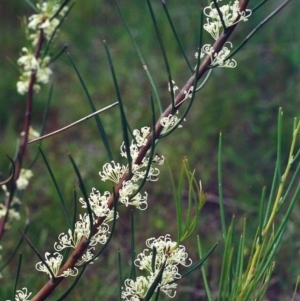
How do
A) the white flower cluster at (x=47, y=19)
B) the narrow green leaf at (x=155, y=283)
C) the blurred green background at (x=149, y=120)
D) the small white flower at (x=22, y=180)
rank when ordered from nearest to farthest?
Answer: the narrow green leaf at (x=155, y=283), the white flower cluster at (x=47, y=19), the small white flower at (x=22, y=180), the blurred green background at (x=149, y=120)

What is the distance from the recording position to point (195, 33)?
2.23 meters

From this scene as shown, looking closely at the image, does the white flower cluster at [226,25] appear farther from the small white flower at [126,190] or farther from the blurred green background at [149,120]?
the blurred green background at [149,120]

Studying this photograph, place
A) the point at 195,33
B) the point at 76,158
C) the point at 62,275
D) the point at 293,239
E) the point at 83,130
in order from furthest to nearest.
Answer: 1. the point at 195,33
2. the point at 83,130
3. the point at 76,158
4. the point at 293,239
5. the point at 62,275

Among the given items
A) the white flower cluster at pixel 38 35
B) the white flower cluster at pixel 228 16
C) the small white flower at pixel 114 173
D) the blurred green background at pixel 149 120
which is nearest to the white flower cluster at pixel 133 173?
the small white flower at pixel 114 173

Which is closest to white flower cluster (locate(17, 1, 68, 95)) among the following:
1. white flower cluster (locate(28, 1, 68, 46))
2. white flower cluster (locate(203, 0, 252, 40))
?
white flower cluster (locate(28, 1, 68, 46))

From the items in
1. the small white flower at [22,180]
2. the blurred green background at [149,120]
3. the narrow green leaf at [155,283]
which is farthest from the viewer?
the blurred green background at [149,120]

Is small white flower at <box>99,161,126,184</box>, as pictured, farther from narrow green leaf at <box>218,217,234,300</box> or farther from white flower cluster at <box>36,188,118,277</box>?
narrow green leaf at <box>218,217,234,300</box>

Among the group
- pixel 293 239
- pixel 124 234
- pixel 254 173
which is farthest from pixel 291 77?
pixel 124 234

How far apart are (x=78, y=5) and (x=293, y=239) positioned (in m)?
1.33

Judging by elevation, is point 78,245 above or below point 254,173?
above

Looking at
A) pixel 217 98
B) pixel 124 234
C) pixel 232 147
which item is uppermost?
pixel 217 98

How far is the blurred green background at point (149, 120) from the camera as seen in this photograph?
159 cm

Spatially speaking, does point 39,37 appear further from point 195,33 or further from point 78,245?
point 195,33

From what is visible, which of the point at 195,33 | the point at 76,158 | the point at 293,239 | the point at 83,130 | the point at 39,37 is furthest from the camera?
Result: the point at 195,33
